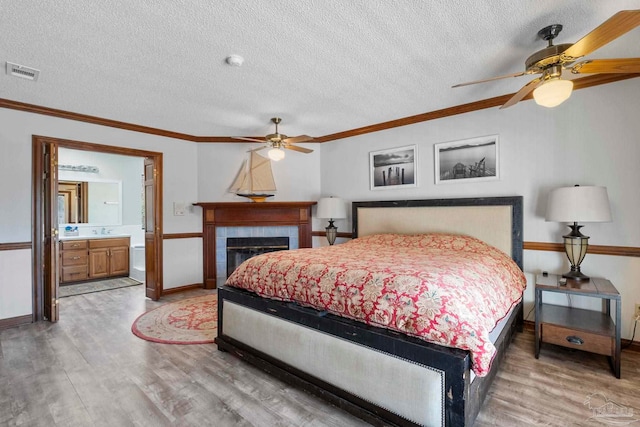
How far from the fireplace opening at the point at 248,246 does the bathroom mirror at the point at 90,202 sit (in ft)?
10.3

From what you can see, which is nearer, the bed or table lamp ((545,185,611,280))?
the bed

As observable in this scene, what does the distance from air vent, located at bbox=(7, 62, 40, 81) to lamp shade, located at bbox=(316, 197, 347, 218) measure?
334 cm

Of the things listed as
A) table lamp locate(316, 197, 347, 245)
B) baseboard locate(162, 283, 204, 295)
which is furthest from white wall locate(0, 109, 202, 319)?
table lamp locate(316, 197, 347, 245)

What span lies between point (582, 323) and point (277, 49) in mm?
3287

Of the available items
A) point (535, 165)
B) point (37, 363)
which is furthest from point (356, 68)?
point (37, 363)

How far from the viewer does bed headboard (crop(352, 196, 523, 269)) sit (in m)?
3.30

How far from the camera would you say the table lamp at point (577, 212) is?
8.41 ft

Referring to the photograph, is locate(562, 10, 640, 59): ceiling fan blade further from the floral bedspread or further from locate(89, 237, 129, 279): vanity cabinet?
locate(89, 237, 129, 279): vanity cabinet

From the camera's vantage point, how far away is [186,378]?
2299mm

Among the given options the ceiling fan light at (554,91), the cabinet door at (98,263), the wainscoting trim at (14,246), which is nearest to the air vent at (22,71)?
the wainscoting trim at (14,246)

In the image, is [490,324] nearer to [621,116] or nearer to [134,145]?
[621,116]

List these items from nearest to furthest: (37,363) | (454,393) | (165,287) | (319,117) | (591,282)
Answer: (454,393)
(37,363)
(591,282)
(319,117)
(165,287)

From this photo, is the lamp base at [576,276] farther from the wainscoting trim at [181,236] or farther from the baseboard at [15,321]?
the baseboard at [15,321]

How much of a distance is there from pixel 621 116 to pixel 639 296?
1.62 m
